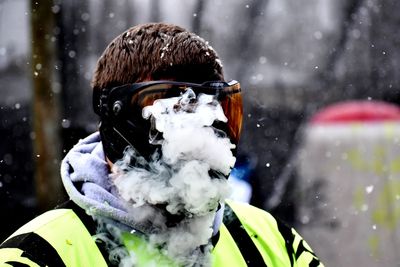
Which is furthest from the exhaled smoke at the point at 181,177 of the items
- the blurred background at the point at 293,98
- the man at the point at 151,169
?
the blurred background at the point at 293,98

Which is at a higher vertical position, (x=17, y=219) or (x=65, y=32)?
(x=65, y=32)

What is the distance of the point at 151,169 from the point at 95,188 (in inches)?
5.9

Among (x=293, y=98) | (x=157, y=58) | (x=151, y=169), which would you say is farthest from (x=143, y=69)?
(x=293, y=98)

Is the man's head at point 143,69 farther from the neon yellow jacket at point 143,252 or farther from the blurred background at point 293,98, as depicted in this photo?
the blurred background at point 293,98

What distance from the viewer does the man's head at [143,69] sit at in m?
2.10

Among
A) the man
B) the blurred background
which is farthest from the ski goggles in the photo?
the blurred background

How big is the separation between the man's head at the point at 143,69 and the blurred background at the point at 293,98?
258 inches

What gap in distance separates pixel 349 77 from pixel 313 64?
0.50 metres

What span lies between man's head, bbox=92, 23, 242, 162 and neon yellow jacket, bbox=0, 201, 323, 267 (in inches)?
9.3

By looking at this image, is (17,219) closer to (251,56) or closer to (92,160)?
(251,56)

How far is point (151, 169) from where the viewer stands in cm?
205

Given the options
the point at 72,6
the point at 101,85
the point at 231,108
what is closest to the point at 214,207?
the point at 231,108

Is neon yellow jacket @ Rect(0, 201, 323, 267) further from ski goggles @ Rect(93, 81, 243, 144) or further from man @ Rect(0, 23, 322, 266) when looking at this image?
ski goggles @ Rect(93, 81, 243, 144)

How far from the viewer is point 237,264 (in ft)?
7.15
